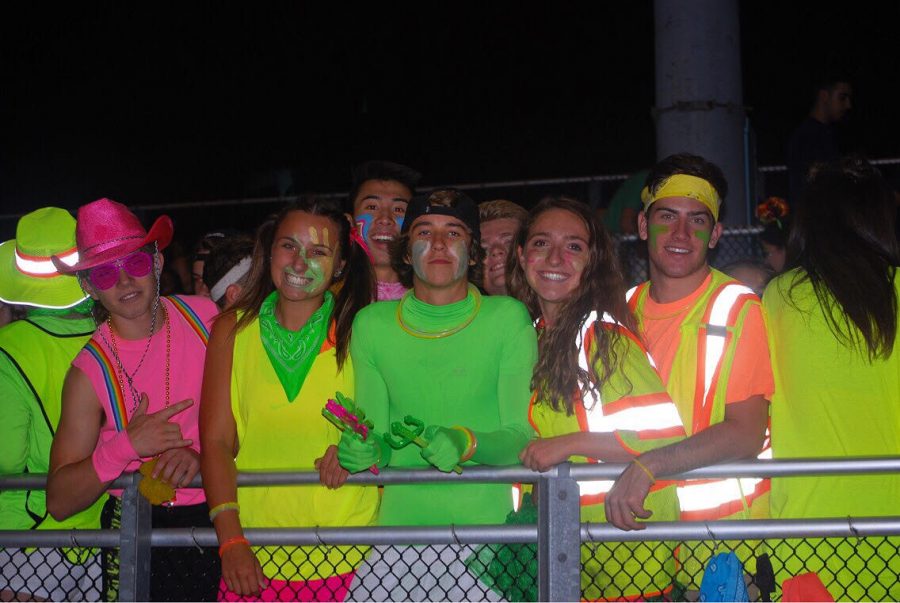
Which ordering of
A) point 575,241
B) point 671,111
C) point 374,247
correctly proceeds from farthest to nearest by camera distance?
point 671,111 < point 374,247 < point 575,241

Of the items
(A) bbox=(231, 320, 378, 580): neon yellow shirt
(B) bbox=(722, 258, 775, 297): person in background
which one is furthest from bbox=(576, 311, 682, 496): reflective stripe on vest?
(B) bbox=(722, 258, 775, 297): person in background

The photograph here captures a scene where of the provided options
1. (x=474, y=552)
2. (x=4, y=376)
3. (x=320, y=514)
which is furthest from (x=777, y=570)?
(x=4, y=376)

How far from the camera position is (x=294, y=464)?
3.35 m

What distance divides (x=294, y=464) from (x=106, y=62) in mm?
13505

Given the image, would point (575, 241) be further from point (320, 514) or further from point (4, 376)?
point (4, 376)

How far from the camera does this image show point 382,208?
14.6ft

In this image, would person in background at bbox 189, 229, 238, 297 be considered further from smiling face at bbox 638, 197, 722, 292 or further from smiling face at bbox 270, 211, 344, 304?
smiling face at bbox 638, 197, 722, 292

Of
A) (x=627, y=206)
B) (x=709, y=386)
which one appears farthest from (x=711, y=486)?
(x=627, y=206)

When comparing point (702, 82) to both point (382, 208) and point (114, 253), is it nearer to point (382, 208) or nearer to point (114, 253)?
point (382, 208)

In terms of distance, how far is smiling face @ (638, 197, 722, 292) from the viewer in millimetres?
3594

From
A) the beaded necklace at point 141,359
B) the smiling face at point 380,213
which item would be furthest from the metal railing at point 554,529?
the smiling face at point 380,213

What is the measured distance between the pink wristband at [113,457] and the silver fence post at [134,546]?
0.20ft

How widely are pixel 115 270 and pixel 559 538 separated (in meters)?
1.86

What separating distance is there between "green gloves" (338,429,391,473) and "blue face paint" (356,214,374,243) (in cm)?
155
